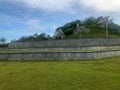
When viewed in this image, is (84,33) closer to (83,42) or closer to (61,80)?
(83,42)

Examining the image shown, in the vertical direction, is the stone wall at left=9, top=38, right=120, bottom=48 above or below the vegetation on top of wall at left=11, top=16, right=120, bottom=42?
below

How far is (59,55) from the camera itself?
33.4m

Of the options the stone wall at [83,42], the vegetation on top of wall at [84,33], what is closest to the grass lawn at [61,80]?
the stone wall at [83,42]

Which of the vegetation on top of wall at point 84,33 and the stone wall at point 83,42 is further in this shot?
the vegetation on top of wall at point 84,33

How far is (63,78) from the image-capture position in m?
20.1

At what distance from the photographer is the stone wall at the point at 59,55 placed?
3259cm

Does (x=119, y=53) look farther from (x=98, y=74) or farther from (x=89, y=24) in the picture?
(x=89, y=24)

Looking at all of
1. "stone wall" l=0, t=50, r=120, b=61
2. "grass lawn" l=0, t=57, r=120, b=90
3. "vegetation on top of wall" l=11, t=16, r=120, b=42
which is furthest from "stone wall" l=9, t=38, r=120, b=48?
"grass lawn" l=0, t=57, r=120, b=90

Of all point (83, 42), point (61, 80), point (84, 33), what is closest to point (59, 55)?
point (61, 80)

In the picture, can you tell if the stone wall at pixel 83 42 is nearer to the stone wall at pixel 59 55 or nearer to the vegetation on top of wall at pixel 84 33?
the stone wall at pixel 59 55

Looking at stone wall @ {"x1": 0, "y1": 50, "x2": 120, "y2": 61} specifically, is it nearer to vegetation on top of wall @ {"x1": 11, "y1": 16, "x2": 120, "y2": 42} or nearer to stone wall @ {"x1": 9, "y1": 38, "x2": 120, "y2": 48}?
Result: stone wall @ {"x1": 9, "y1": 38, "x2": 120, "y2": 48}

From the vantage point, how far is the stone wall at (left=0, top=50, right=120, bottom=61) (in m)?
32.6

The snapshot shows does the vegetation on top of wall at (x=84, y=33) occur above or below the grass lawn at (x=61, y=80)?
above

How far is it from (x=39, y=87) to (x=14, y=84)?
83.8 inches
